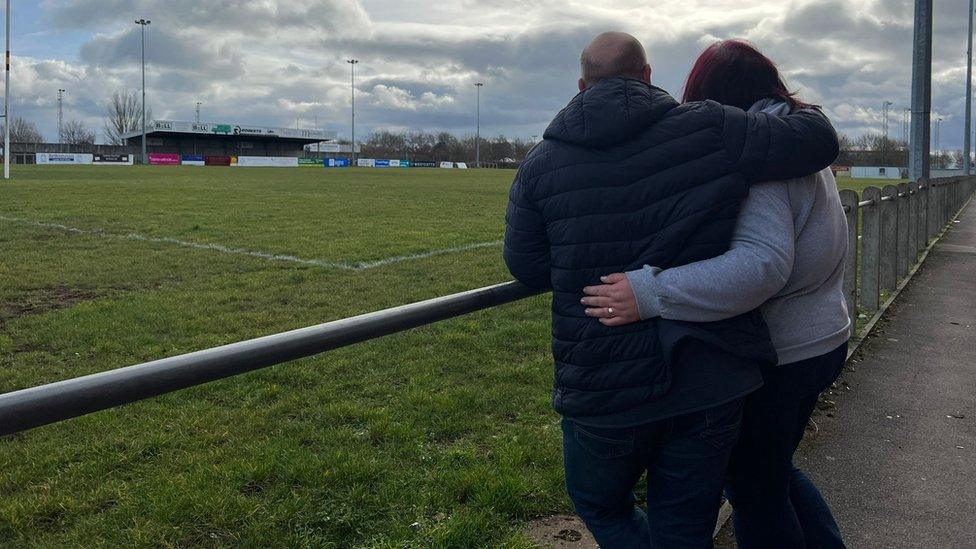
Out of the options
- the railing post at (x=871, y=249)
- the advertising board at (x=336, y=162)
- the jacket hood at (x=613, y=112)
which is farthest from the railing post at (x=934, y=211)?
the advertising board at (x=336, y=162)

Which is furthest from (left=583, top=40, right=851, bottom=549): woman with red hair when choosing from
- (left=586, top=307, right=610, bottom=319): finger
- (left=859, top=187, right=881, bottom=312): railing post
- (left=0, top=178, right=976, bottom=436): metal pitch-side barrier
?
(left=859, top=187, right=881, bottom=312): railing post

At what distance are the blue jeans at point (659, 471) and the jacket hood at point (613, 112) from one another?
24.5 inches

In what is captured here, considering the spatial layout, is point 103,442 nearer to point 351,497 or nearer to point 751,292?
point 351,497

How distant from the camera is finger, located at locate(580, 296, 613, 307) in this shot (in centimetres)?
172

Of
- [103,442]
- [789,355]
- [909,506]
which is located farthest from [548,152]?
[103,442]

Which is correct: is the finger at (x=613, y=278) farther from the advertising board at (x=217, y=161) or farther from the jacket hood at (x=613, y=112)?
the advertising board at (x=217, y=161)

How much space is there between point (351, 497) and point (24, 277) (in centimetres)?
720

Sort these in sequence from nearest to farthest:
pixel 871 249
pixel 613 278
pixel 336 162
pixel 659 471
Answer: pixel 613 278 → pixel 659 471 → pixel 871 249 → pixel 336 162

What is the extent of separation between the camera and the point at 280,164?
3248 inches

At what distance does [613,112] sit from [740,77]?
0.45m

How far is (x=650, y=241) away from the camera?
1726mm

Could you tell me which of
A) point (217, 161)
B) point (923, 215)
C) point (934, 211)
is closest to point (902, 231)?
point (923, 215)

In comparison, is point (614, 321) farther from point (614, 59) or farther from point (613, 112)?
point (614, 59)

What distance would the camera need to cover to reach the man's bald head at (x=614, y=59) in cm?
178
